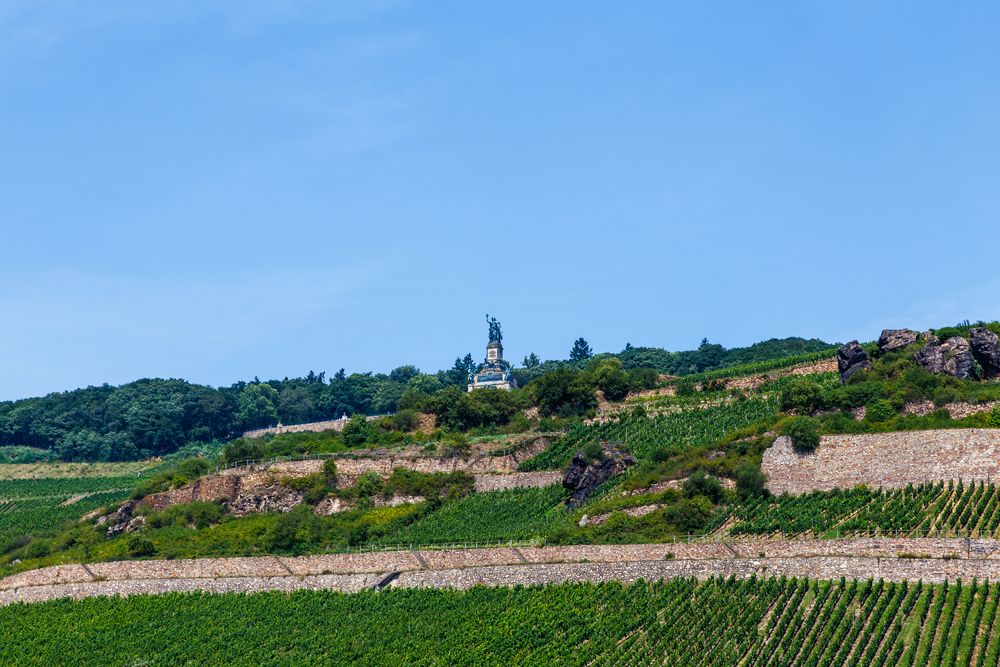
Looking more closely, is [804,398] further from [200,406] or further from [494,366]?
[200,406]

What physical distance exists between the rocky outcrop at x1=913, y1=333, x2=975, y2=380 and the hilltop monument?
58145mm

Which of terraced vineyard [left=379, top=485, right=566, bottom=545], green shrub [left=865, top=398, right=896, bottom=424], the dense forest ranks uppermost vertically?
the dense forest

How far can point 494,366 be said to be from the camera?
138m

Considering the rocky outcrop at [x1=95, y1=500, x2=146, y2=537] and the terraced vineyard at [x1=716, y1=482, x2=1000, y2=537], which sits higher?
the rocky outcrop at [x1=95, y1=500, x2=146, y2=537]

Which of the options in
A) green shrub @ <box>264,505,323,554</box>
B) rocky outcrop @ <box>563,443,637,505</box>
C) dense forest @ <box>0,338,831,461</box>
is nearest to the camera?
green shrub @ <box>264,505,323,554</box>

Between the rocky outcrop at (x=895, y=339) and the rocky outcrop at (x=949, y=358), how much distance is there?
3264 millimetres

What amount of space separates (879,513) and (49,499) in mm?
65307

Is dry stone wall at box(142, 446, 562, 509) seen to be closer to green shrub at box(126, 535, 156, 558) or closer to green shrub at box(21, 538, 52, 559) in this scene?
green shrub at box(21, 538, 52, 559)

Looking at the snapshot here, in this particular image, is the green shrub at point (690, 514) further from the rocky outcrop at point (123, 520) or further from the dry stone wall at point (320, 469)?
the rocky outcrop at point (123, 520)

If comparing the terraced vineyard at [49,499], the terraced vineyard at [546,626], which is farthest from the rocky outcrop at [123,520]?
the terraced vineyard at [546,626]

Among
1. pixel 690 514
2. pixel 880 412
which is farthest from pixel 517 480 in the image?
pixel 880 412

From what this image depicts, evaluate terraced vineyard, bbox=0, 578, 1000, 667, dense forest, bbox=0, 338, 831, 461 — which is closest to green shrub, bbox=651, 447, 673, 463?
terraced vineyard, bbox=0, 578, 1000, 667

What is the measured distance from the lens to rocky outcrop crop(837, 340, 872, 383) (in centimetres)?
8512

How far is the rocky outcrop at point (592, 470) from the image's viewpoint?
269 ft
